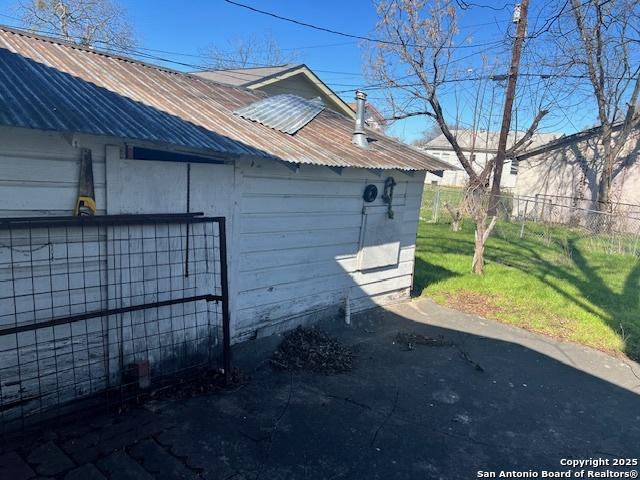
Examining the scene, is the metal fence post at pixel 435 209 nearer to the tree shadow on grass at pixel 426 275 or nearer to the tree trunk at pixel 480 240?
the tree shadow on grass at pixel 426 275

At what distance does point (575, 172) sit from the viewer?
19.5 meters

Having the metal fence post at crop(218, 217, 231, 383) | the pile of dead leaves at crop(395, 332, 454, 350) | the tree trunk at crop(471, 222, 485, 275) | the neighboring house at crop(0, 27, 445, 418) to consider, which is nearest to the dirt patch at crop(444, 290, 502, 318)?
the tree trunk at crop(471, 222, 485, 275)

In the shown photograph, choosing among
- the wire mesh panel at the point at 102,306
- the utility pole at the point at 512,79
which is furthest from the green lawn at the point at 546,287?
the wire mesh panel at the point at 102,306

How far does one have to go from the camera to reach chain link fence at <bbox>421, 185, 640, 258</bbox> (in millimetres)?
13180

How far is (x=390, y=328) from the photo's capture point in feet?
20.8

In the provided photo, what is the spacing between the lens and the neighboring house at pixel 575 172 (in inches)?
697

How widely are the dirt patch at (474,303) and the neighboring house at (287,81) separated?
266 inches

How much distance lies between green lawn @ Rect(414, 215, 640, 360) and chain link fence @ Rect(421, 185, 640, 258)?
0.70 metres

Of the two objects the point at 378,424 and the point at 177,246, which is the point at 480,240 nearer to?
the point at 378,424

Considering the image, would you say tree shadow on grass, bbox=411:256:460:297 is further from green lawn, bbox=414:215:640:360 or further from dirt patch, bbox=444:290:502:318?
dirt patch, bbox=444:290:502:318

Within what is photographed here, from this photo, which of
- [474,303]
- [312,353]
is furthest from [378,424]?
[474,303]

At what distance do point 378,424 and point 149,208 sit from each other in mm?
2791

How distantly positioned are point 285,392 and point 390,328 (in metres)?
2.50

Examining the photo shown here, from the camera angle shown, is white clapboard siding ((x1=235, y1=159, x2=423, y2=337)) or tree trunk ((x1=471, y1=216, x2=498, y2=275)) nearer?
white clapboard siding ((x1=235, y1=159, x2=423, y2=337))
